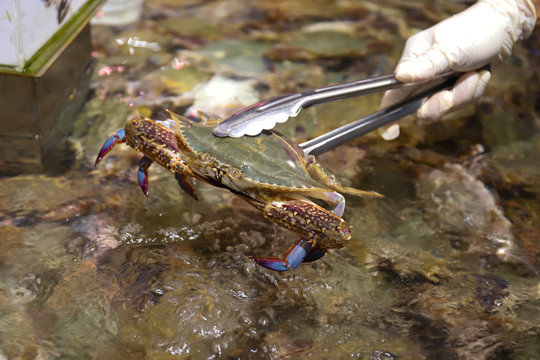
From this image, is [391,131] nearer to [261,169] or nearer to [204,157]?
[261,169]

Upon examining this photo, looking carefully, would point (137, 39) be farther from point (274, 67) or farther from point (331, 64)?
point (331, 64)

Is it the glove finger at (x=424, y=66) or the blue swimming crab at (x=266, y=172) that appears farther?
the glove finger at (x=424, y=66)

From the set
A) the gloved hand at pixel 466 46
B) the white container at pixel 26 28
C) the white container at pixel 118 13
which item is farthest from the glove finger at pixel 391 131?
the white container at pixel 118 13

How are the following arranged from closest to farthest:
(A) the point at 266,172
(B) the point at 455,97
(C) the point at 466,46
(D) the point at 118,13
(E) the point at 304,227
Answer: (E) the point at 304,227
(A) the point at 266,172
(C) the point at 466,46
(B) the point at 455,97
(D) the point at 118,13

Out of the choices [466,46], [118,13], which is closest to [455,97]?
[466,46]

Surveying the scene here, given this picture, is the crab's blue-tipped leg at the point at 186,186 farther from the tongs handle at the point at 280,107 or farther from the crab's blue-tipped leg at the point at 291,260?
the crab's blue-tipped leg at the point at 291,260
